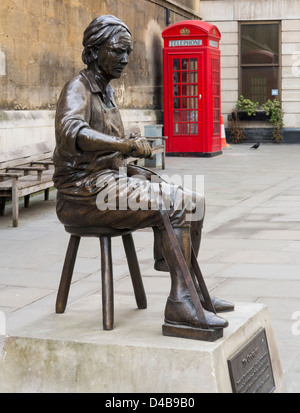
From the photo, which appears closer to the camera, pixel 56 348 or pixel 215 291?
pixel 56 348

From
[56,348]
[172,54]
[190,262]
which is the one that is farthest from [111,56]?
[172,54]

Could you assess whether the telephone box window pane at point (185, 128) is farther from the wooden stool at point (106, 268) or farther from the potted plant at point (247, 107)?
the wooden stool at point (106, 268)

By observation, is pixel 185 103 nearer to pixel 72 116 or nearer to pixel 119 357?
pixel 72 116

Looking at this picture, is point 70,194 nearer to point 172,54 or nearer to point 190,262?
point 190,262

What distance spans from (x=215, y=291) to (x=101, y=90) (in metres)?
2.27

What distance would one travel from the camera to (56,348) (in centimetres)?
381

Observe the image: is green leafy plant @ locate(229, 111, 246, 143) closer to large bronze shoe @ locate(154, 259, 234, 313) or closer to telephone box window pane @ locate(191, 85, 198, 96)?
telephone box window pane @ locate(191, 85, 198, 96)

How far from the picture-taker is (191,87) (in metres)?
17.8

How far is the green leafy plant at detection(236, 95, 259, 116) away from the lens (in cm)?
2247

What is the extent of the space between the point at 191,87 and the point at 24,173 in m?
8.27

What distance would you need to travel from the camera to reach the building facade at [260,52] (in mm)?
22766

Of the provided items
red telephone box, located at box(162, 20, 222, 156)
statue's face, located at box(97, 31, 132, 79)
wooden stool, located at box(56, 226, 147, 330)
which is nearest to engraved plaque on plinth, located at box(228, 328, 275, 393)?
wooden stool, located at box(56, 226, 147, 330)

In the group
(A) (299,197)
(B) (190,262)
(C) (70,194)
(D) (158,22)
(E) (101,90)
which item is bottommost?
(A) (299,197)

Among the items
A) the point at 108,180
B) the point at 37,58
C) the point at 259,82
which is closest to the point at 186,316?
the point at 108,180
